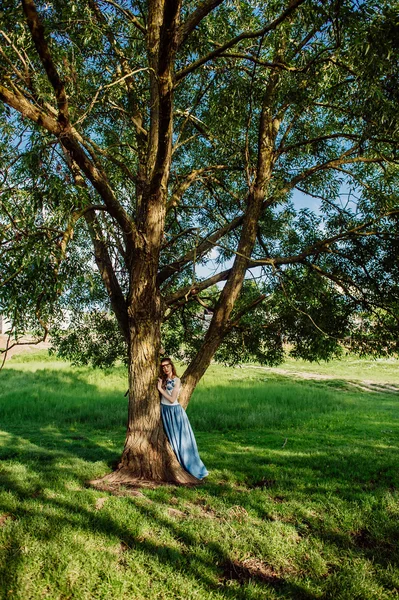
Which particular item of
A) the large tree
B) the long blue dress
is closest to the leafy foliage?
the large tree

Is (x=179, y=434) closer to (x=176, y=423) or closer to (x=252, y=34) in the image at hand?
(x=176, y=423)

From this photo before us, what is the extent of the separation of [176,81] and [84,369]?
839 inches

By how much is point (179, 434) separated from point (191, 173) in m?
5.00

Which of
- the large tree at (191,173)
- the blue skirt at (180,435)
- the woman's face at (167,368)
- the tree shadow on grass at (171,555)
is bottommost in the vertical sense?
the tree shadow on grass at (171,555)

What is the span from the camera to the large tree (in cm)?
527

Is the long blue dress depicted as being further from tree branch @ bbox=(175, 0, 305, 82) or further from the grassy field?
tree branch @ bbox=(175, 0, 305, 82)

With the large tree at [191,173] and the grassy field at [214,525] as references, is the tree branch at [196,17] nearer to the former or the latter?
the large tree at [191,173]

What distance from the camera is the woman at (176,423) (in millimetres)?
7023

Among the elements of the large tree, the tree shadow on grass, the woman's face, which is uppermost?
the large tree

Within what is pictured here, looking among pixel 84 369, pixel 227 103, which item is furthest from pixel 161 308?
pixel 84 369

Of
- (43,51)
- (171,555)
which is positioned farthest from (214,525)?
(43,51)

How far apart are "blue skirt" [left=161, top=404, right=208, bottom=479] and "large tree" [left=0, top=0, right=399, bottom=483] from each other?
0.18m

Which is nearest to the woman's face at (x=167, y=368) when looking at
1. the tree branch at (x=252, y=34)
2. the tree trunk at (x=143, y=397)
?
the tree trunk at (x=143, y=397)

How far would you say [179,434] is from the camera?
7.05m
